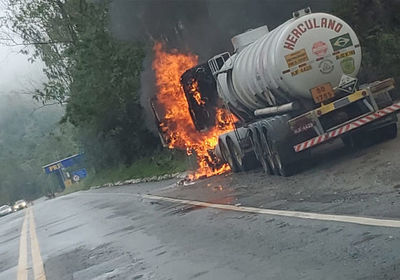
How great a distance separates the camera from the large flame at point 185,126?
2084cm

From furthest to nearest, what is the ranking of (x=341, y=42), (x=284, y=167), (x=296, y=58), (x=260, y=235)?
(x=284, y=167) < (x=341, y=42) < (x=296, y=58) < (x=260, y=235)

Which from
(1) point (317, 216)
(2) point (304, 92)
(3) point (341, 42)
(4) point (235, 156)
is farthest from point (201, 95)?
(1) point (317, 216)

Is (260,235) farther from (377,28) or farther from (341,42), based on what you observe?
(377,28)

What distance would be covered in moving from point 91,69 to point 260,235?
27.7m

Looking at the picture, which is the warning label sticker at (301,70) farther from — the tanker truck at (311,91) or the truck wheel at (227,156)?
the truck wheel at (227,156)

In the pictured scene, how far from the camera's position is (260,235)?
8.56m

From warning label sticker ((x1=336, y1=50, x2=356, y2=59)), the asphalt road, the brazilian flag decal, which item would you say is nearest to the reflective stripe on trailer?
the asphalt road

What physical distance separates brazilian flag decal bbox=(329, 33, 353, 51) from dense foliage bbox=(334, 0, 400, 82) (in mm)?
5984

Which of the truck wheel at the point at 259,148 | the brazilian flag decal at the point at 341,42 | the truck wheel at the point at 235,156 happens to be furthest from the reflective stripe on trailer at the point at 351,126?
the truck wheel at the point at 235,156

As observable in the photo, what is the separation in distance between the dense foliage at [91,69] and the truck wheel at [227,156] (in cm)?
1045

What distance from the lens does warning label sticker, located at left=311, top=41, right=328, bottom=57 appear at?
13219 millimetres

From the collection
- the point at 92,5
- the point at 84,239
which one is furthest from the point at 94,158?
the point at 84,239

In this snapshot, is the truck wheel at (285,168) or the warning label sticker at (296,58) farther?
the truck wheel at (285,168)

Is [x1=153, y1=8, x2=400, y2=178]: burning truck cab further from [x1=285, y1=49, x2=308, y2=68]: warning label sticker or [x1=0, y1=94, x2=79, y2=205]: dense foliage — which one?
[x1=0, y1=94, x2=79, y2=205]: dense foliage
